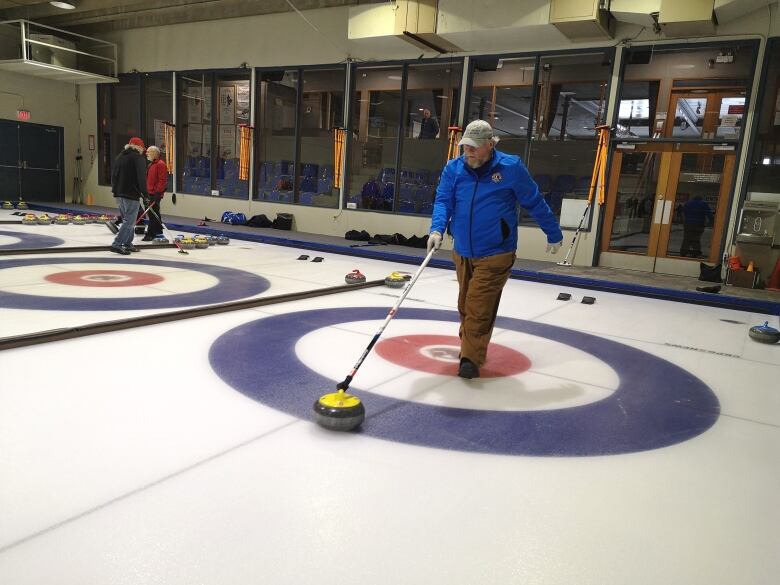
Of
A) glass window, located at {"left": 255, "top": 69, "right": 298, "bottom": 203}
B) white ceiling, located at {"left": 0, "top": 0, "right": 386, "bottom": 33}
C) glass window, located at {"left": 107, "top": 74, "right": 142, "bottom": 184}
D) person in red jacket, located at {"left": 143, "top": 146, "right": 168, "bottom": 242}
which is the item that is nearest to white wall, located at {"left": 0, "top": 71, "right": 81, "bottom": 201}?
glass window, located at {"left": 107, "top": 74, "right": 142, "bottom": 184}

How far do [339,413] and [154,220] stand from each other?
8.34 metres

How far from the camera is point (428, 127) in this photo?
40.8 feet

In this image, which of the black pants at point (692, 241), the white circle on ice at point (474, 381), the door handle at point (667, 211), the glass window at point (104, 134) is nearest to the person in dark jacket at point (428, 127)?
the door handle at point (667, 211)

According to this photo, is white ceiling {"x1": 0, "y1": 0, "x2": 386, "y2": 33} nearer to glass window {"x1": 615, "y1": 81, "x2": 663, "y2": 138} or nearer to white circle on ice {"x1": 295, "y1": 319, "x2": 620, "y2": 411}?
glass window {"x1": 615, "y1": 81, "x2": 663, "y2": 138}

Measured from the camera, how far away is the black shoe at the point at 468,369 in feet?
11.8

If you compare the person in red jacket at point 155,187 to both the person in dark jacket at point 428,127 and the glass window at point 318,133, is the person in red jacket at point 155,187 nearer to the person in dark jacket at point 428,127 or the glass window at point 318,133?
the glass window at point 318,133

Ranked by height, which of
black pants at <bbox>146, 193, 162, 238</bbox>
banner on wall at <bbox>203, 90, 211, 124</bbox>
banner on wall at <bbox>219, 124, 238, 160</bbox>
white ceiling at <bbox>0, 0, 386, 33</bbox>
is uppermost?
white ceiling at <bbox>0, 0, 386, 33</bbox>

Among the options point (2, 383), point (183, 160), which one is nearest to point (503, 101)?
point (183, 160)

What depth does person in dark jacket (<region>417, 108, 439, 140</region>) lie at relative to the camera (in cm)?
1233

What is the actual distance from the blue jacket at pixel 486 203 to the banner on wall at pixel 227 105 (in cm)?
1217

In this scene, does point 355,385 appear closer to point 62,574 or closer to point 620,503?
point 620,503

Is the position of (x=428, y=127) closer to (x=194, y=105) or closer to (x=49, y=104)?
(x=194, y=105)

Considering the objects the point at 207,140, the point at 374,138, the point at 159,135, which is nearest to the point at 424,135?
the point at 374,138

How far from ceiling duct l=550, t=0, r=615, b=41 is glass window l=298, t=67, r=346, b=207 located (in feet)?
18.3
